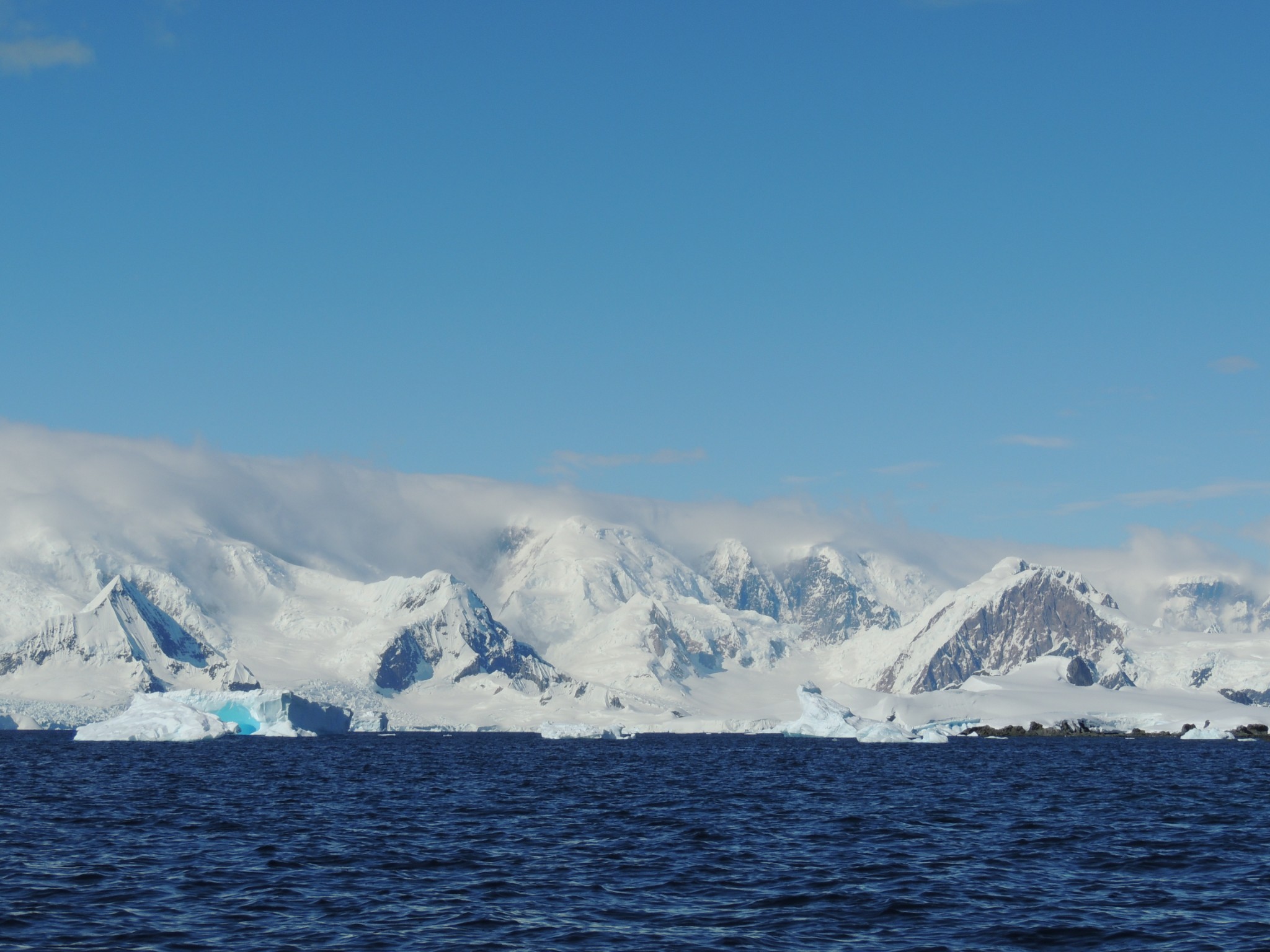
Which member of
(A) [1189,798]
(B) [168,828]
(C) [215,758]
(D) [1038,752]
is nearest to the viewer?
(B) [168,828]

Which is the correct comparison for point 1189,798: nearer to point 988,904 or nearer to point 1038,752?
point 988,904

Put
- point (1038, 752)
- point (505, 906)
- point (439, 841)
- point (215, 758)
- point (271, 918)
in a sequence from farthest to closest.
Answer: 1. point (1038, 752)
2. point (215, 758)
3. point (439, 841)
4. point (505, 906)
5. point (271, 918)

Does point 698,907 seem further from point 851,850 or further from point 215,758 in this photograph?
point 215,758

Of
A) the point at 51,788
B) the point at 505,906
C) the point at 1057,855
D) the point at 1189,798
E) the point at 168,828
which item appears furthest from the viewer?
the point at 51,788

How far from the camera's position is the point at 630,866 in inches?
1927

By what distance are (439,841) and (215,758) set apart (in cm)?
9321

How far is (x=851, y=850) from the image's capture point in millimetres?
53406

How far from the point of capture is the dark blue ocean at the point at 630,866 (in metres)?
36.0

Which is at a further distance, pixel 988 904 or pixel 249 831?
pixel 249 831

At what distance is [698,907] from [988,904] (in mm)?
8434

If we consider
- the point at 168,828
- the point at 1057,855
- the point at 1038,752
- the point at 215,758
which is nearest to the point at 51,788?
the point at 168,828

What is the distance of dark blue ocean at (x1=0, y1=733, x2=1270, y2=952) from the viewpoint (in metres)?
36.0

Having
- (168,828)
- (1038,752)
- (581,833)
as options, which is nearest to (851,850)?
(581,833)

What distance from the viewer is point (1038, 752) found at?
575 ft
